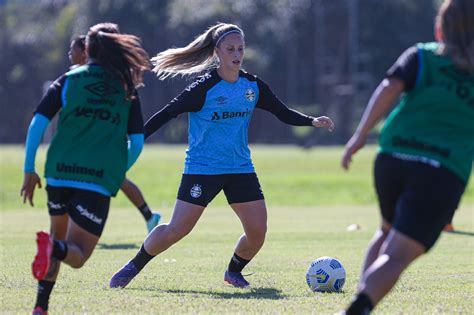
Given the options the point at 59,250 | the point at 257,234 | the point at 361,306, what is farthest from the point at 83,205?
the point at 257,234

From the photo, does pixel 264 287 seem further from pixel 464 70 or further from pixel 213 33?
pixel 464 70

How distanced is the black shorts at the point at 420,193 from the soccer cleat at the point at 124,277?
12.0 ft

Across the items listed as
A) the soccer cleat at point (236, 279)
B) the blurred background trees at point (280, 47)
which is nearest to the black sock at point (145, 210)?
the soccer cleat at point (236, 279)

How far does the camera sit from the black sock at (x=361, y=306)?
6.05 meters

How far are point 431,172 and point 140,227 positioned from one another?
39.9 ft

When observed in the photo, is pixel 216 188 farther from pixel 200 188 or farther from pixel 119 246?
pixel 119 246

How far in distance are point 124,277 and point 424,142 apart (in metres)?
3.96

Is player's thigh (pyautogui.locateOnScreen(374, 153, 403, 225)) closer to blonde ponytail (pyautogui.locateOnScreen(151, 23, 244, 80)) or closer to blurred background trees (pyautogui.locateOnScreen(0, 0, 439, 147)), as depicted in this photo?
blonde ponytail (pyautogui.locateOnScreen(151, 23, 244, 80))

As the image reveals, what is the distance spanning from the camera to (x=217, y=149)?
937 cm

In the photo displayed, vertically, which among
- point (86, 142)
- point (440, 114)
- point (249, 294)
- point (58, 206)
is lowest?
point (249, 294)

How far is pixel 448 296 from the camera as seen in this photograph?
8734 millimetres

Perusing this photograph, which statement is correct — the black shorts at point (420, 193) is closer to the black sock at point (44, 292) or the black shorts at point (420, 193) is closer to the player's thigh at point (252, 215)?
the black sock at point (44, 292)

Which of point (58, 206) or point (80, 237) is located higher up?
point (58, 206)

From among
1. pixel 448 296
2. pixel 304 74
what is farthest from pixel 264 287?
pixel 304 74
